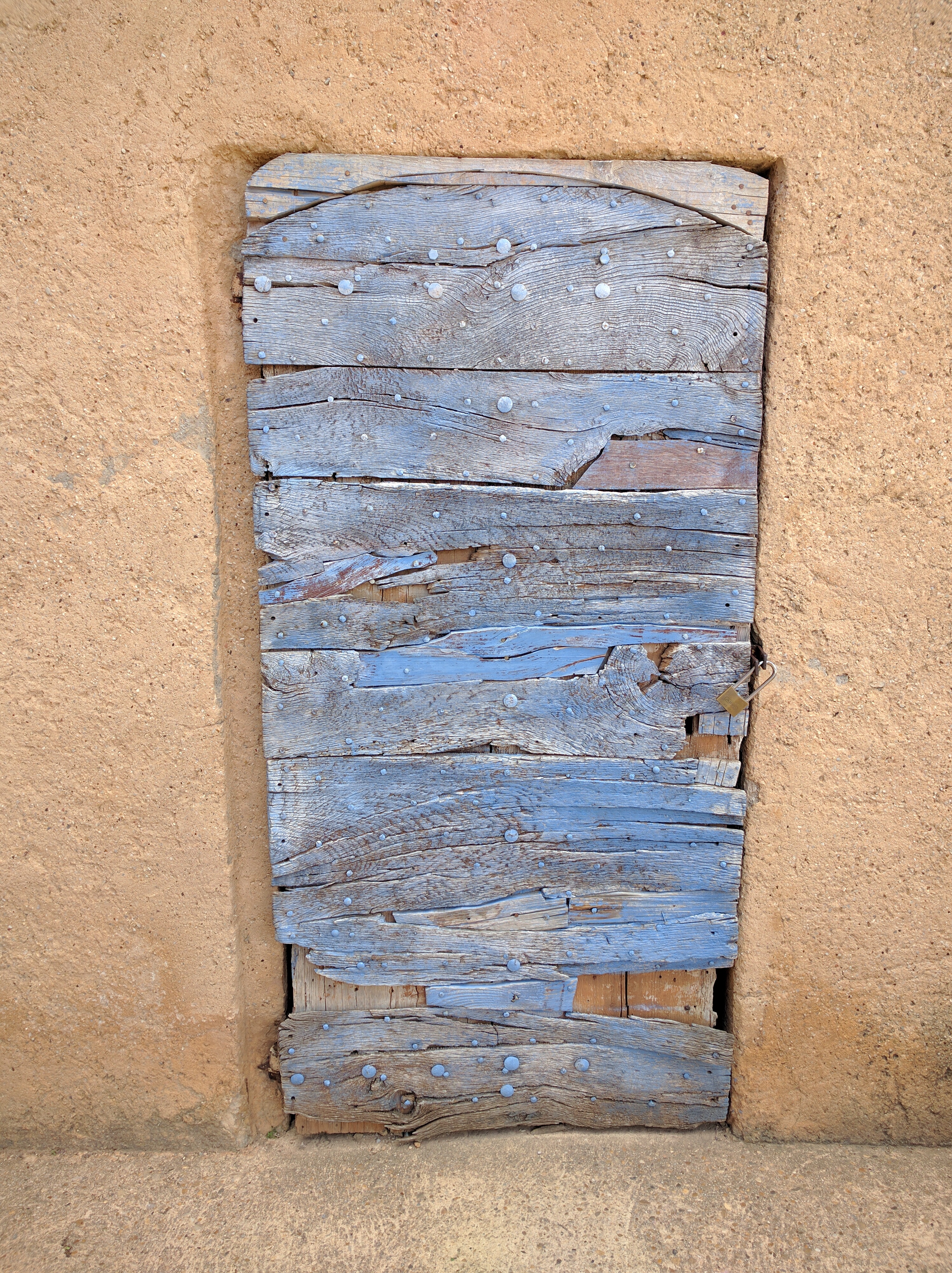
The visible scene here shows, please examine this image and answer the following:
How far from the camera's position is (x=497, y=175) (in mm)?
1537

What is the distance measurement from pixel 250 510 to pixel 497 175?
3.08ft

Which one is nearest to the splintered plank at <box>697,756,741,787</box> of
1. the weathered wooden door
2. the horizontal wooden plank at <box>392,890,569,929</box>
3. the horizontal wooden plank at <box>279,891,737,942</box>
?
the weathered wooden door

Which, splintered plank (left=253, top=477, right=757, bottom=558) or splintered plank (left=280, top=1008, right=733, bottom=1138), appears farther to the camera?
splintered plank (left=280, top=1008, right=733, bottom=1138)

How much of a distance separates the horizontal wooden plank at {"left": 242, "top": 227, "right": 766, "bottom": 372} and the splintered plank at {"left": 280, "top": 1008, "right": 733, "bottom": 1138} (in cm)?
164

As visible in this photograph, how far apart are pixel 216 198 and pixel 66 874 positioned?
5.37ft

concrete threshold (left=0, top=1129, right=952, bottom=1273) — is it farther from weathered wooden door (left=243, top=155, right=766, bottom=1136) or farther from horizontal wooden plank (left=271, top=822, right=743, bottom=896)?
horizontal wooden plank (left=271, top=822, right=743, bottom=896)

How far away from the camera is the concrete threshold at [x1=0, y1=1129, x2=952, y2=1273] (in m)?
1.58

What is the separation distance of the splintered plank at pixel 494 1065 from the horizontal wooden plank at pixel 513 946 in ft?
0.41

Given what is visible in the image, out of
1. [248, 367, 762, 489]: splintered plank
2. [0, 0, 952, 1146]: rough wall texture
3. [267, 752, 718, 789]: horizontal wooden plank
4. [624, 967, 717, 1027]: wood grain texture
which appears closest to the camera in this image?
[0, 0, 952, 1146]: rough wall texture

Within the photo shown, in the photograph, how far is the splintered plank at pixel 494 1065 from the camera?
5.92 ft

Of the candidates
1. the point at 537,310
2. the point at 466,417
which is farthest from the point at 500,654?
the point at 537,310

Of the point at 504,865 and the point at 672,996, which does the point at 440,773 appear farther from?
the point at 672,996

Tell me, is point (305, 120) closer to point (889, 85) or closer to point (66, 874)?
point (889, 85)

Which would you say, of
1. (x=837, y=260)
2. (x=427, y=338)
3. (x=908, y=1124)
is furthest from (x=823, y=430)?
(x=908, y=1124)
